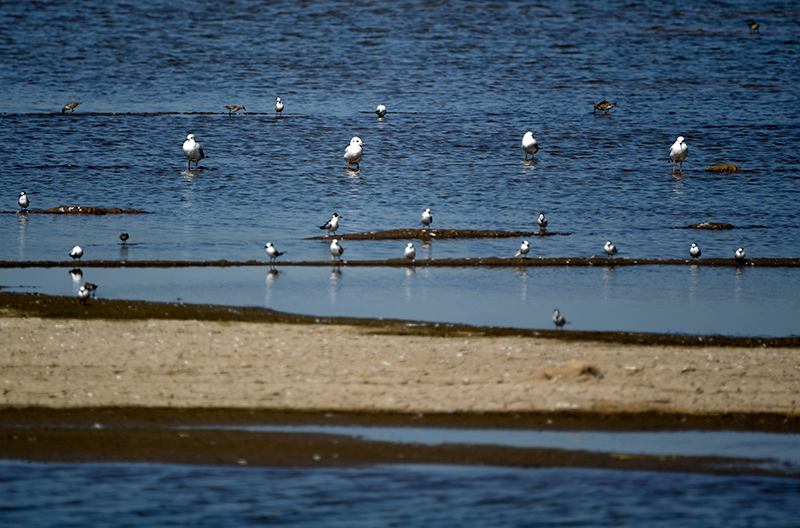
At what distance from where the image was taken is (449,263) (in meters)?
19.5

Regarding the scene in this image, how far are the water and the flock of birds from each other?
49 centimetres

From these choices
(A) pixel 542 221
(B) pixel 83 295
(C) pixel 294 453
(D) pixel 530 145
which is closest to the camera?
(C) pixel 294 453

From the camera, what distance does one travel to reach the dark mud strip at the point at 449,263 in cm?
1864

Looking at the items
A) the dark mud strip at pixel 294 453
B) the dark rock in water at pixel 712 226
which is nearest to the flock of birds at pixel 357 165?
the dark rock in water at pixel 712 226

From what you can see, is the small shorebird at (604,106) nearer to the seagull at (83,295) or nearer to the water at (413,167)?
the water at (413,167)

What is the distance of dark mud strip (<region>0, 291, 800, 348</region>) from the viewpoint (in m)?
13.5

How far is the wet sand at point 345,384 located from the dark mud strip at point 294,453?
0.07 feet

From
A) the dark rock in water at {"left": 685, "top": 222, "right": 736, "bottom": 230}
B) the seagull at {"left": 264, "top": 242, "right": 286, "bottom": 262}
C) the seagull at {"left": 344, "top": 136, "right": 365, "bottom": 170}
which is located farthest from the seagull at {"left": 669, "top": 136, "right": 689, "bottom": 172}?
the seagull at {"left": 264, "top": 242, "right": 286, "bottom": 262}

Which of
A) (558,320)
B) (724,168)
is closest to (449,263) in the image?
(558,320)

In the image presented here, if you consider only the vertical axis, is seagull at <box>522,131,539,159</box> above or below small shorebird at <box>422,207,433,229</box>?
above

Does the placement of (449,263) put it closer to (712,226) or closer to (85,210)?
(712,226)

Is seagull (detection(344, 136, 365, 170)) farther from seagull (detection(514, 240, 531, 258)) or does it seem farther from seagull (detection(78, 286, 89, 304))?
seagull (detection(78, 286, 89, 304))

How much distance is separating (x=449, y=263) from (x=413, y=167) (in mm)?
12975

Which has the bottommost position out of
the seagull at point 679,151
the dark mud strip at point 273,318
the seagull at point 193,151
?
the dark mud strip at point 273,318
